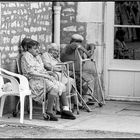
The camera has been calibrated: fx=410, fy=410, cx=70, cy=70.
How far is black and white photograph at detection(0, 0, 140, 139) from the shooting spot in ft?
17.9

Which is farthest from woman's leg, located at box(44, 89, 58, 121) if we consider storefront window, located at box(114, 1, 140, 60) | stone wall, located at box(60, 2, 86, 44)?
storefront window, located at box(114, 1, 140, 60)

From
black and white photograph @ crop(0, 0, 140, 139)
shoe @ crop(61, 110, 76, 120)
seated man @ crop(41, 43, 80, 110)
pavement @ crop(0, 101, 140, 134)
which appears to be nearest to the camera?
pavement @ crop(0, 101, 140, 134)

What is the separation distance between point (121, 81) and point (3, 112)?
2.49 meters

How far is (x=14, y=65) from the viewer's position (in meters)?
6.10

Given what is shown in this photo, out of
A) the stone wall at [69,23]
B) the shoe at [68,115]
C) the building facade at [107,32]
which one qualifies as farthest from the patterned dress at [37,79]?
the stone wall at [69,23]

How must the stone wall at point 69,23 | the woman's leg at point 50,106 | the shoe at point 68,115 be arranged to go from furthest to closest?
the stone wall at point 69,23, the shoe at point 68,115, the woman's leg at point 50,106

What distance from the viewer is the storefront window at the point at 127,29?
7.46 m

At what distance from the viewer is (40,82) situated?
5.76 meters

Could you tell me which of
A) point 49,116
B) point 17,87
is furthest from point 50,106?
point 17,87

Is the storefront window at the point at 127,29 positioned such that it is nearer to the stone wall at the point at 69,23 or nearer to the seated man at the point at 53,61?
the stone wall at the point at 69,23

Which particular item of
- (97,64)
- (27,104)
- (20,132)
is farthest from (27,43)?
(97,64)

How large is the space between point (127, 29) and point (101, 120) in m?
2.31

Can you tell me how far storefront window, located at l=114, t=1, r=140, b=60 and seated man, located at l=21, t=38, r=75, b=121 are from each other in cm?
206

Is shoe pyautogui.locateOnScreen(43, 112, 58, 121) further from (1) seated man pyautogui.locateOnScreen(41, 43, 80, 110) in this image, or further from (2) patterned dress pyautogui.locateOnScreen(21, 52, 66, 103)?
(1) seated man pyautogui.locateOnScreen(41, 43, 80, 110)
